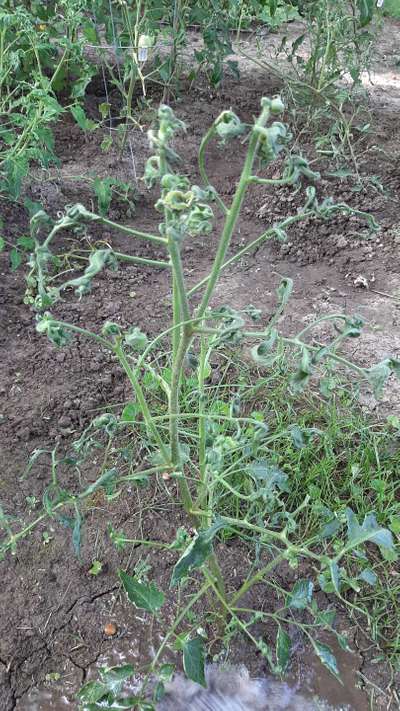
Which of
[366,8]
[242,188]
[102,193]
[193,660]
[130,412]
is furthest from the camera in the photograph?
[366,8]

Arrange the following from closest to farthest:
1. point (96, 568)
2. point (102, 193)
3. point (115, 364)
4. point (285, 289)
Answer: point (285, 289)
point (96, 568)
point (115, 364)
point (102, 193)

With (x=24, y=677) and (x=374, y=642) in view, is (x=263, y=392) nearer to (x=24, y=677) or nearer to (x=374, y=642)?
(x=374, y=642)

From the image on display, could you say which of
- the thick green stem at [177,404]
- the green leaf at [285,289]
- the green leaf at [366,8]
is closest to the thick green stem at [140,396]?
the thick green stem at [177,404]

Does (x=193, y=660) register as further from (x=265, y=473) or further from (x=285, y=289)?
(x=285, y=289)

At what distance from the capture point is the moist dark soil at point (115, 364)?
1472 mm

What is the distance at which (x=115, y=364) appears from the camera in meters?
2.09

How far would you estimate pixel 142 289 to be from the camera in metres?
2.44

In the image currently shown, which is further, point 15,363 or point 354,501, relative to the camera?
point 15,363

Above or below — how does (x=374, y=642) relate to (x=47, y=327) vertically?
below

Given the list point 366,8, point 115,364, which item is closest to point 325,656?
point 115,364

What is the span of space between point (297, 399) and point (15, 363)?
0.91 meters

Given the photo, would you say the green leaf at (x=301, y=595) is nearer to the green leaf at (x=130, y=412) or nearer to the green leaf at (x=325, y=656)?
the green leaf at (x=325, y=656)

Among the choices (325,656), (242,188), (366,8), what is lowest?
(325,656)

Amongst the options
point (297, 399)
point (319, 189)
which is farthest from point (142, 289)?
point (319, 189)
